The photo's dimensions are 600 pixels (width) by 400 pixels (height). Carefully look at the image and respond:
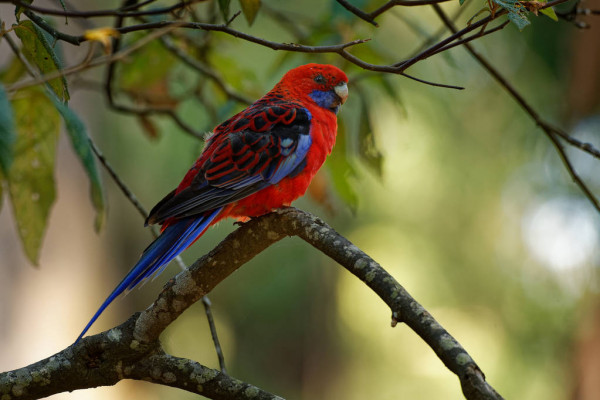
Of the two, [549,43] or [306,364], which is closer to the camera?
[549,43]

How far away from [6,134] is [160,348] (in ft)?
3.28

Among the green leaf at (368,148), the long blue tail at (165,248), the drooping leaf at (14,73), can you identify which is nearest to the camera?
the long blue tail at (165,248)

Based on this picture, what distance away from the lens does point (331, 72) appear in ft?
10.2

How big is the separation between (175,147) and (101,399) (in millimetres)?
4145

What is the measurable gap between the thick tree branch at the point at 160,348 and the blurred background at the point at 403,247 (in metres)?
2.84

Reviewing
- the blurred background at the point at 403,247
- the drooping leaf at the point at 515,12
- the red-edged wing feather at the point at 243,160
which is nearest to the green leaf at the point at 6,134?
the drooping leaf at the point at 515,12

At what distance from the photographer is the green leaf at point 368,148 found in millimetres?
2820

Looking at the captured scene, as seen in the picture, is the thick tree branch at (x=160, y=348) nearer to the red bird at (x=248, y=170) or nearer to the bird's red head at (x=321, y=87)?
the red bird at (x=248, y=170)

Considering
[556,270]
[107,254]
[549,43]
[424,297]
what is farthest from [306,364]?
[549,43]

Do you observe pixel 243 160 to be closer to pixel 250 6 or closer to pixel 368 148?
pixel 368 148

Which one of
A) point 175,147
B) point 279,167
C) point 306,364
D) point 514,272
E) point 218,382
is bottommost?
point 218,382

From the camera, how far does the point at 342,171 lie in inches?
117

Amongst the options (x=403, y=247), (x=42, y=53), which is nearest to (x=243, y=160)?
(x=42, y=53)

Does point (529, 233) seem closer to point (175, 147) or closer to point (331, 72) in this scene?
point (175, 147)
